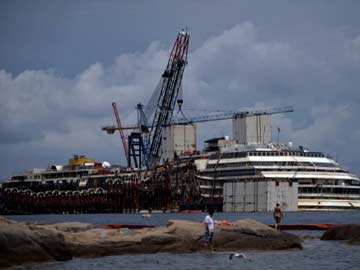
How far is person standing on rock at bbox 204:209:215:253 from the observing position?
1624 inches

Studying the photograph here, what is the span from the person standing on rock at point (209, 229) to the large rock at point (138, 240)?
874mm

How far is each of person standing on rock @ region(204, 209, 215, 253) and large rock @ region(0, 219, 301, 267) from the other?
0.87 m

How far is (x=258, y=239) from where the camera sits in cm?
4556

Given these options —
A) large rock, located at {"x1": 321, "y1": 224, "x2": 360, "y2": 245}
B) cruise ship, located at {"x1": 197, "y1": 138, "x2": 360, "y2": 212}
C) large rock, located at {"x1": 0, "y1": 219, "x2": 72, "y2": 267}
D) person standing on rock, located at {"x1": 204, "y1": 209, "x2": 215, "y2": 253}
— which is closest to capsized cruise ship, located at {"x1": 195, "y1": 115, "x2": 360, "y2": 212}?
cruise ship, located at {"x1": 197, "y1": 138, "x2": 360, "y2": 212}

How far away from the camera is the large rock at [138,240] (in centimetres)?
3822

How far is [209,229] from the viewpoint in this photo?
137 feet

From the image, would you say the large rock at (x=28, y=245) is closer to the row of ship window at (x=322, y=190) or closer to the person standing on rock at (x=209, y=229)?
the person standing on rock at (x=209, y=229)

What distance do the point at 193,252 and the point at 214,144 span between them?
150m

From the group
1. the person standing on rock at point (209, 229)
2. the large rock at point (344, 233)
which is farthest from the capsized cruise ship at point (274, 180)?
the person standing on rock at point (209, 229)

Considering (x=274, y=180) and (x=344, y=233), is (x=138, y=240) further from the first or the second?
(x=274, y=180)

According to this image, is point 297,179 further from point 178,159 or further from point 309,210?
point 178,159

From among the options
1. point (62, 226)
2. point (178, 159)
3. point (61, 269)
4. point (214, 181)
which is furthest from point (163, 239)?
point (178, 159)

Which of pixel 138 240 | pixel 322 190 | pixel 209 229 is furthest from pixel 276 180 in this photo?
pixel 209 229

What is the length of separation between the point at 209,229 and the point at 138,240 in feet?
14.2
